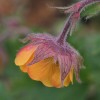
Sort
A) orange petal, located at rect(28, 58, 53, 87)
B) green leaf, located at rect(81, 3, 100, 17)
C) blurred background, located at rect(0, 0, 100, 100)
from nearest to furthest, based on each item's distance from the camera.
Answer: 1. orange petal, located at rect(28, 58, 53, 87)
2. green leaf, located at rect(81, 3, 100, 17)
3. blurred background, located at rect(0, 0, 100, 100)

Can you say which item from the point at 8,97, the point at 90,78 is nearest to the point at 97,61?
the point at 90,78

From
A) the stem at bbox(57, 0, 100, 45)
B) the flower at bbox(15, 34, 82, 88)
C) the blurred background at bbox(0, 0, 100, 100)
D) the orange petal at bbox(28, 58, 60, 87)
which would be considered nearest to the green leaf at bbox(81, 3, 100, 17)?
the stem at bbox(57, 0, 100, 45)

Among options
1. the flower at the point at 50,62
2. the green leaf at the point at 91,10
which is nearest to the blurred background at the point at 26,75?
the green leaf at the point at 91,10

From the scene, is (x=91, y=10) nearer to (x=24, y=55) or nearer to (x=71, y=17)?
(x=71, y=17)

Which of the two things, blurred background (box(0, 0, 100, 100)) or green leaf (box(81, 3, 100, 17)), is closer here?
green leaf (box(81, 3, 100, 17))

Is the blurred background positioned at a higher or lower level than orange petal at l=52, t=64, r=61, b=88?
lower

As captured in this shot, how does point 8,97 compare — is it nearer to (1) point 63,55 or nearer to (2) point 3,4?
(1) point 63,55

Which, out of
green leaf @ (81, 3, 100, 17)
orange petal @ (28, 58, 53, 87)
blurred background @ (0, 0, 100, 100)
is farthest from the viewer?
blurred background @ (0, 0, 100, 100)

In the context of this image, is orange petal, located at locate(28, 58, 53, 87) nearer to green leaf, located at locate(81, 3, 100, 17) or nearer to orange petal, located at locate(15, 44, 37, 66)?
orange petal, located at locate(15, 44, 37, 66)

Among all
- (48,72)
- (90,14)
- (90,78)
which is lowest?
(90,78)
